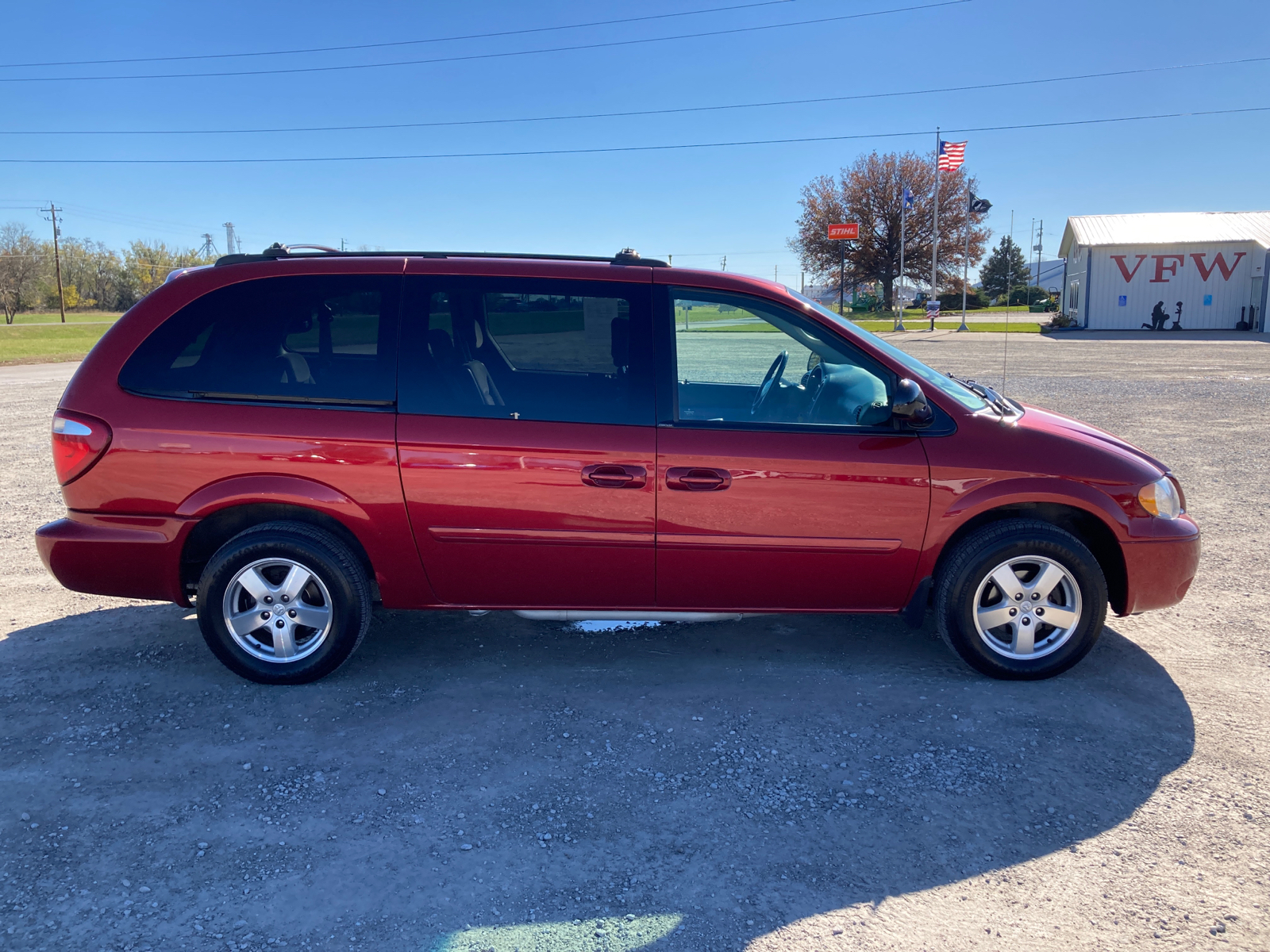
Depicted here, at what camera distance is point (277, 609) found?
4062 mm

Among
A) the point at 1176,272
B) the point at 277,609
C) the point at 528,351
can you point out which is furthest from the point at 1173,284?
the point at 277,609

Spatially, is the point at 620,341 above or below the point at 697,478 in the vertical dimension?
above

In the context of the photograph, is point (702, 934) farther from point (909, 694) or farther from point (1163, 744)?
point (1163, 744)

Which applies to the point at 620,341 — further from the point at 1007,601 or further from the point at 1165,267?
the point at 1165,267

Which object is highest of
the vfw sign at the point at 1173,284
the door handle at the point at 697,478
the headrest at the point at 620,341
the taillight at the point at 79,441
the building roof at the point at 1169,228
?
the building roof at the point at 1169,228

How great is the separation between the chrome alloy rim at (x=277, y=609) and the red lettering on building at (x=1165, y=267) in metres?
48.9

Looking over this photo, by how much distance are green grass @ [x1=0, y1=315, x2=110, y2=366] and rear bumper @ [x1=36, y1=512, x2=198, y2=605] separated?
16.6 meters

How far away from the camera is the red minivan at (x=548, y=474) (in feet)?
12.9

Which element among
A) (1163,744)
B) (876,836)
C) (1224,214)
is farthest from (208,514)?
(1224,214)

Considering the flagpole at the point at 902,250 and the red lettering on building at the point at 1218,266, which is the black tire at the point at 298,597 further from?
the flagpole at the point at 902,250

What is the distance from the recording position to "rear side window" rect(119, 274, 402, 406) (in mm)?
4016

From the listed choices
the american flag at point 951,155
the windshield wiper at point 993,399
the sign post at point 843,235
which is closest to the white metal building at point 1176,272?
the american flag at point 951,155

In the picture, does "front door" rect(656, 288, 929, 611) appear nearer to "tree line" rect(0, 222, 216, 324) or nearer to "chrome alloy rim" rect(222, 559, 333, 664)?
"chrome alloy rim" rect(222, 559, 333, 664)

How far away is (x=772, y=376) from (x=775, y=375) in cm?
3
